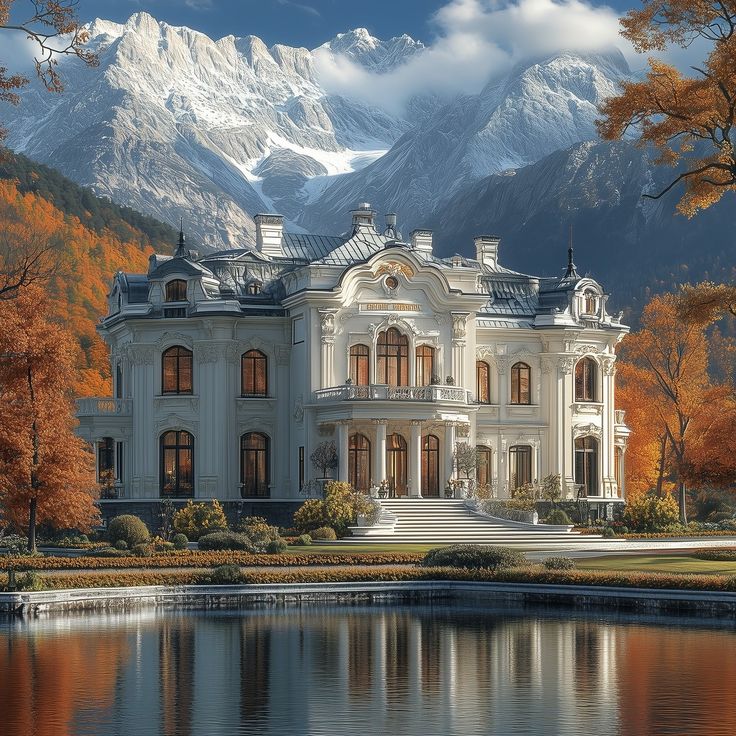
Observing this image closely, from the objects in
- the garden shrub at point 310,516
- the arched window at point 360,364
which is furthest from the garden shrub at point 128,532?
the arched window at point 360,364

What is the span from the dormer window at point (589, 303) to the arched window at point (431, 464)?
10.8 meters

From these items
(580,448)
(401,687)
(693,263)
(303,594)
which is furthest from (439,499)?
(693,263)

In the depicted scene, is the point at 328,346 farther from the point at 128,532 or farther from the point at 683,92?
the point at 683,92

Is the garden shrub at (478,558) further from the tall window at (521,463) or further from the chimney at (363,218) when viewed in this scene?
the chimney at (363,218)

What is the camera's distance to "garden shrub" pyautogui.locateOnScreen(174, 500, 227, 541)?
56.3 m

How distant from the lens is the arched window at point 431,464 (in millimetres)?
63688

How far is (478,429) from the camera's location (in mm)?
67812

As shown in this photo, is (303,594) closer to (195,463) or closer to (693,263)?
(195,463)

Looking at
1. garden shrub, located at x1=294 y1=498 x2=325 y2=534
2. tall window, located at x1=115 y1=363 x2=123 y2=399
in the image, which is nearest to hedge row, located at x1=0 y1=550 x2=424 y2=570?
garden shrub, located at x1=294 y1=498 x2=325 y2=534

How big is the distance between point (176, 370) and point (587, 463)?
18916mm

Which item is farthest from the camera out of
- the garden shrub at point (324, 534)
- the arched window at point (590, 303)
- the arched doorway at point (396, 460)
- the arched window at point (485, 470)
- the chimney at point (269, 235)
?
the arched window at point (590, 303)

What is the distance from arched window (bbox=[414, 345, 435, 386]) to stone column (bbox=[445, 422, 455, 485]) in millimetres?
2514

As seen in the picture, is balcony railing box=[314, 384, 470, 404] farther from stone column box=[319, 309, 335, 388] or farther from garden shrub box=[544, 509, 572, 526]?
garden shrub box=[544, 509, 572, 526]

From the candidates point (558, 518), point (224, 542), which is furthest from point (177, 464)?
point (224, 542)
